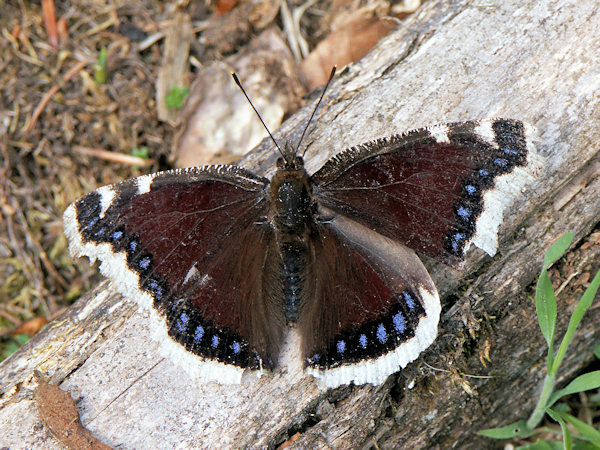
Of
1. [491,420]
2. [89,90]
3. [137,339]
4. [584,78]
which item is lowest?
[491,420]

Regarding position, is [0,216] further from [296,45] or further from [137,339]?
[296,45]

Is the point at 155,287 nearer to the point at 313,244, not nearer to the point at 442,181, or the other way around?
the point at 313,244

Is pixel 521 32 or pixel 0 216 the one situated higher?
pixel 0 216

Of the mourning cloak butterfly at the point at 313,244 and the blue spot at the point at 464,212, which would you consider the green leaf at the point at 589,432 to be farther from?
the blue spot at the point at 464,212

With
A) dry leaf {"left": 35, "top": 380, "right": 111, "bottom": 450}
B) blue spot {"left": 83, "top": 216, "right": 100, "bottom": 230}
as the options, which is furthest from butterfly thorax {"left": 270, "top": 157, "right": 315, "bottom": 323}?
dry leaf {"left": 35, "top": 380, "right": 111, "bottom": 450}

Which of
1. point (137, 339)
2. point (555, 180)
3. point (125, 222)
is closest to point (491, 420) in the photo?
point (555, 180)

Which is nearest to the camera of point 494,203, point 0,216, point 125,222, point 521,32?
point 494,203

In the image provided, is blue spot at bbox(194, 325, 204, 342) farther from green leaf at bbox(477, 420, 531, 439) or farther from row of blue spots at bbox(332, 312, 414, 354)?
green leaf at bbox(477, 420, 531, 439)
